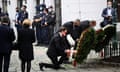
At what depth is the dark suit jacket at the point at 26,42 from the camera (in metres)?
14.4

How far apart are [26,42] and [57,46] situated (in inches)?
68.8

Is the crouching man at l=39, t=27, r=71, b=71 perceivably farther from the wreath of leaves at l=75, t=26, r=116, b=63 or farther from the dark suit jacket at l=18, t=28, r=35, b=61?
the dark suit jacket at l=18, t=28, r=35, b=61

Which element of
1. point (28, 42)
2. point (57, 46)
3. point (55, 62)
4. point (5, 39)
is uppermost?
point (5, 39)

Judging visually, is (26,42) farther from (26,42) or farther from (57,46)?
(57,46)

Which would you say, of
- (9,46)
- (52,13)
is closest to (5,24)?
(9,46)

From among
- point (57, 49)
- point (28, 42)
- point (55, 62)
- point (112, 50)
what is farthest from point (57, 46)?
point (112, 50)

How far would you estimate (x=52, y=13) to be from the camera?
77.0 ft

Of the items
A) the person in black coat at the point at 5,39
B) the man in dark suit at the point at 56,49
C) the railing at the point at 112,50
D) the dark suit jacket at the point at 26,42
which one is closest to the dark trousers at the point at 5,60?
the person in black coat at the point at 5,39

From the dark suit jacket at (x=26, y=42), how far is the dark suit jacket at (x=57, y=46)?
5.21 feet

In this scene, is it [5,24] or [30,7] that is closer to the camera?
[5,24]

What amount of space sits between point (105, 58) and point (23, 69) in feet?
13.8

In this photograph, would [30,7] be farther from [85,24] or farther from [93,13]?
[85,24]

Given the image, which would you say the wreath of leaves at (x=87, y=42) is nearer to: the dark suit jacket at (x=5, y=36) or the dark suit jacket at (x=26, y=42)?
the dark suit jacket at (x=26, y=42)

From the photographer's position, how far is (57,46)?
15.9 meters
